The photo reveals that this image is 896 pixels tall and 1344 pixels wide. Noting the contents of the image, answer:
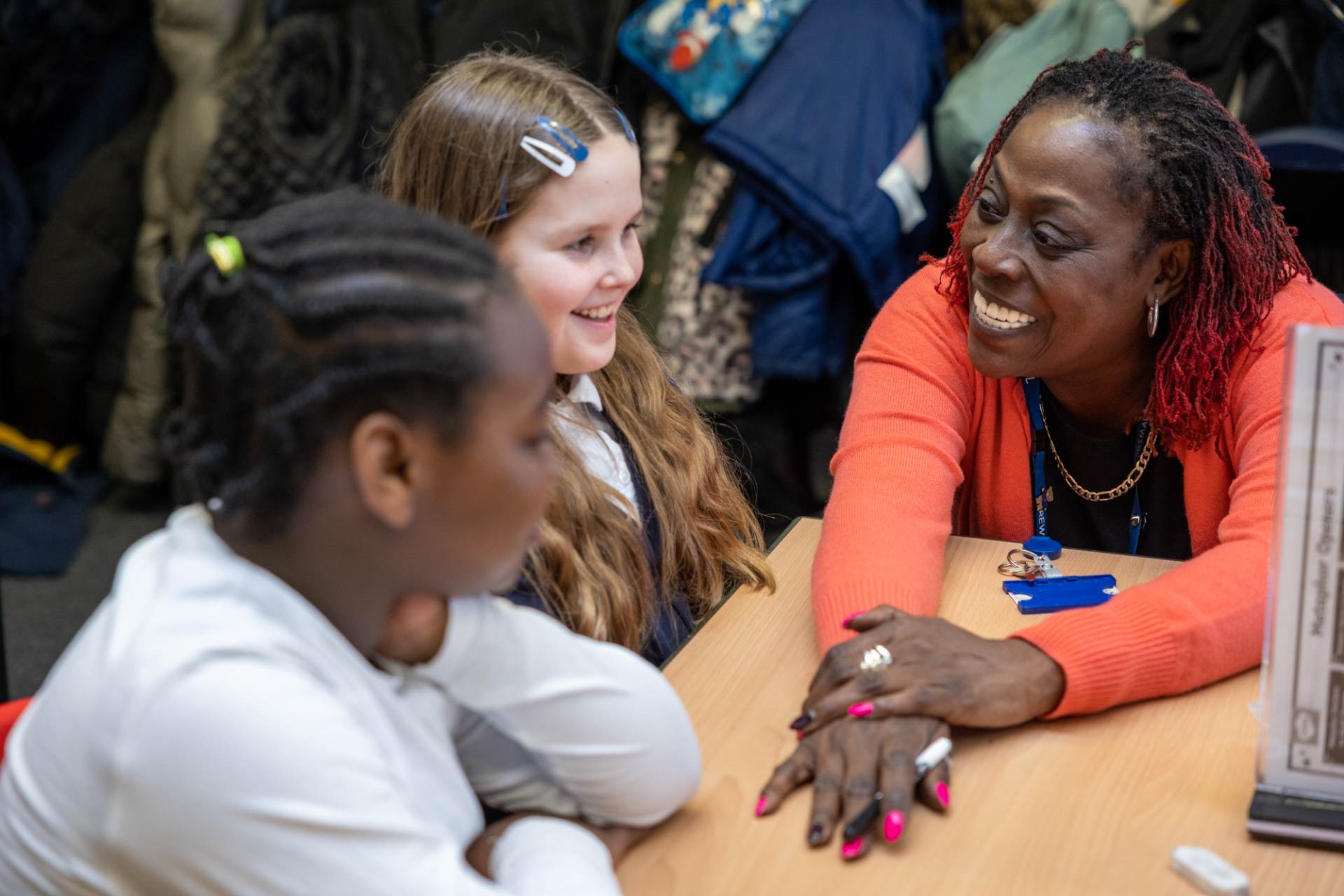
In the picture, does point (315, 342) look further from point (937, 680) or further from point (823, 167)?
point (823, 167)

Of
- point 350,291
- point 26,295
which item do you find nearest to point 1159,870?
point 350,291

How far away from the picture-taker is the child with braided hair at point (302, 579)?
2.22 feet

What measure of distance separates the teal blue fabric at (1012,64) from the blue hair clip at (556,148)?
135 centimetres

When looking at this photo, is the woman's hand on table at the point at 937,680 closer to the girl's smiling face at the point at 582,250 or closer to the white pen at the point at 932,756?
the white pen at the point at 932,756

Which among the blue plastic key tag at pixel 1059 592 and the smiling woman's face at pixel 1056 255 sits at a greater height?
the smiling woman's face at pixel 1056 255

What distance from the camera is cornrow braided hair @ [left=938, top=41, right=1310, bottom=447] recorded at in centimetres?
140

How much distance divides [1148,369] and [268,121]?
2064 millimetres

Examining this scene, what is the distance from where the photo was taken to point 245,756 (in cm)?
67

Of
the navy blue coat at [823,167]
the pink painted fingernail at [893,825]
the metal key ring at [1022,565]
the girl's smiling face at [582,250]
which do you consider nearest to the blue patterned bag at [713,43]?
the navy blue coat at [823,167]

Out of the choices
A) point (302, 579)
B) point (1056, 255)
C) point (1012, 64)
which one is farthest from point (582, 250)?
point (1012, 64)

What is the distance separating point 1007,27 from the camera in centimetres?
265

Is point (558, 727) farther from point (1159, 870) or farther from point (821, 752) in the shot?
point (1159, 870)

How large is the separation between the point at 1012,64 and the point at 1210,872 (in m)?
1.94

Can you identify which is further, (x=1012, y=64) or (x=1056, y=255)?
(x=1012, y=64)
